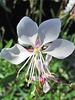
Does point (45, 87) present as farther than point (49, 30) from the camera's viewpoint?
Yes

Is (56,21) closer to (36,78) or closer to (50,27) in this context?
(50,27)

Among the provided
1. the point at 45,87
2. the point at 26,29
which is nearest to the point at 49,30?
the point at 26,29

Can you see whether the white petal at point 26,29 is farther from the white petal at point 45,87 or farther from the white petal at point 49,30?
the white petal at point 45,87

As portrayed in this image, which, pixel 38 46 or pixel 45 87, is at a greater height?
pixel 38 46

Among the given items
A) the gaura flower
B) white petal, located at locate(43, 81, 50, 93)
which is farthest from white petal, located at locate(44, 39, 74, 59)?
white petal, located at locate(43, 81, 50, 93)

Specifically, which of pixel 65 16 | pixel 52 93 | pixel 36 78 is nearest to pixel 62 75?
pixel 52 93

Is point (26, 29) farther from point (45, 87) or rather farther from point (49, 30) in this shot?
point (45, 87)

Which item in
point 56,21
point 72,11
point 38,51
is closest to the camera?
point 56,21

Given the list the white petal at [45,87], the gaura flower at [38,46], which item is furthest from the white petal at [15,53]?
the white petal at [45,87]
